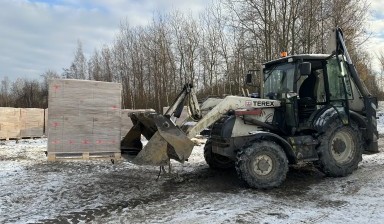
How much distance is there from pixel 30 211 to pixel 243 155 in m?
3.87

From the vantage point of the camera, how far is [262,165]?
7.48 m

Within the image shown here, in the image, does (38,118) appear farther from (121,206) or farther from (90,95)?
(121,206)

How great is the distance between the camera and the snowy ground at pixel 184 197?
19.5 ft

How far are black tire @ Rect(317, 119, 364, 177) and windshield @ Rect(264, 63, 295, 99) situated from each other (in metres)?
1.22

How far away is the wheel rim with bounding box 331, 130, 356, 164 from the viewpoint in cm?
827

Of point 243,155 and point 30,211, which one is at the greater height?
point 243,155

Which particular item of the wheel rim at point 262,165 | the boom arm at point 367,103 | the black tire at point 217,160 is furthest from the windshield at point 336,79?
the black tire at point 217,160

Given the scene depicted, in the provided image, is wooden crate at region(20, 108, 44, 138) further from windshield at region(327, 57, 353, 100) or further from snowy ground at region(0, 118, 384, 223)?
windshield at region(327, 57, 353, 100)

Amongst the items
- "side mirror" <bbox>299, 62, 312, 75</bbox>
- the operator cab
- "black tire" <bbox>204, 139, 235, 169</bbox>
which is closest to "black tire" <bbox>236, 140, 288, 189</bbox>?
the operator cab

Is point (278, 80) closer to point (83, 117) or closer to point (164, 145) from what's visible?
point (164, 145)

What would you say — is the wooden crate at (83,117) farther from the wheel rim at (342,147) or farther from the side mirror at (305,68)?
the wheel rim at (342,147)

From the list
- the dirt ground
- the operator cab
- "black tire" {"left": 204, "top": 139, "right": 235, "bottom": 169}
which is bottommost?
the dirt ground

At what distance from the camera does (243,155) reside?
7.37 m

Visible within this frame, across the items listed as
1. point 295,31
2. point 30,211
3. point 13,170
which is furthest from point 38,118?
point 30,211
